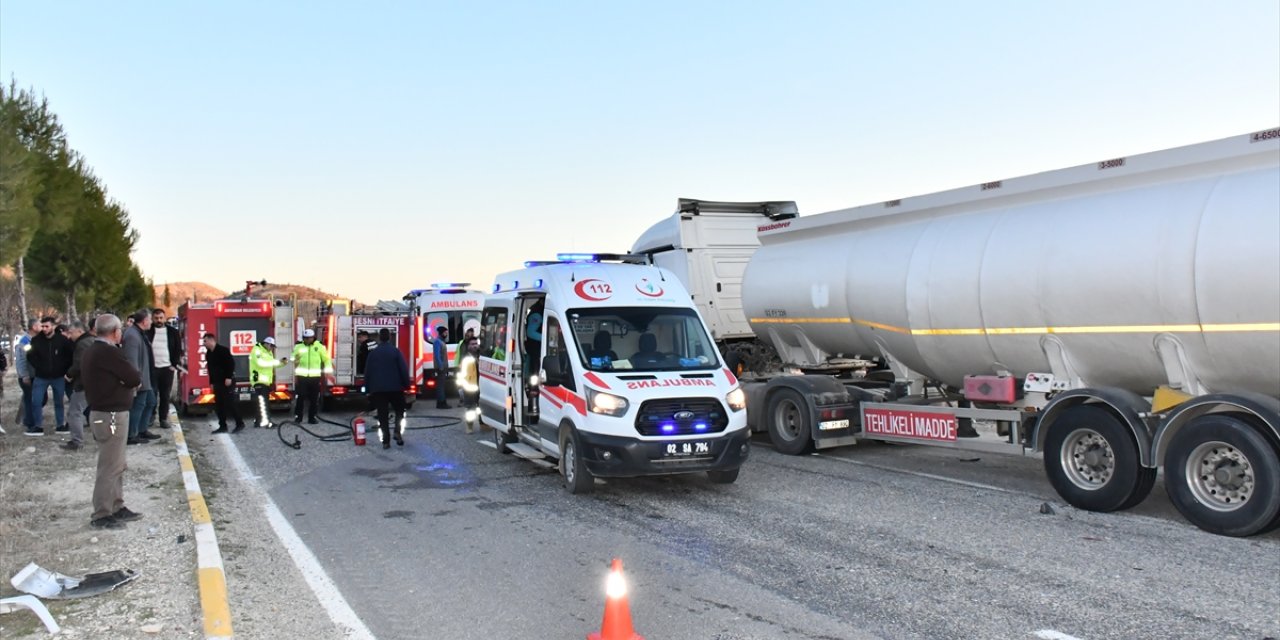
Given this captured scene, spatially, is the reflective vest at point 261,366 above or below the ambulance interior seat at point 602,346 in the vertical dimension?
below

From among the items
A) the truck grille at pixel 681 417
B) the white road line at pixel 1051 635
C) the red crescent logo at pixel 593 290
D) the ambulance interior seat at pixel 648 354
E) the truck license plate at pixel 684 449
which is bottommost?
the white road line at pixel 1051 635

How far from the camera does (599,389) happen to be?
865 centimetres

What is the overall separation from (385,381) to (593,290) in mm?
4319

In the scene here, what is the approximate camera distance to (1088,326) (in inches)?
323

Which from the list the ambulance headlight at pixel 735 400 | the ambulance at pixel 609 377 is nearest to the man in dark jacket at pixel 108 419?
the ambulance at pixel 609 377

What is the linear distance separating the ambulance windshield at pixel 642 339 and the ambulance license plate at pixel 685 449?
98 cm

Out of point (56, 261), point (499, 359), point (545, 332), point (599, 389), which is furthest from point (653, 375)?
point (56, 261)

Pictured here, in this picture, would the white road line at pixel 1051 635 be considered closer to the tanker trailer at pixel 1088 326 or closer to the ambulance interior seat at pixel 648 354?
the tanker trailer at pixel 1088 326

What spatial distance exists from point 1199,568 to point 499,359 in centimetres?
791

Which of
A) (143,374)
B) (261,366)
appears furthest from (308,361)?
(143,374)

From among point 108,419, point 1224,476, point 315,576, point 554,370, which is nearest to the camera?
point 315,576

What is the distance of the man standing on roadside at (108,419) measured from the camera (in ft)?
24.5

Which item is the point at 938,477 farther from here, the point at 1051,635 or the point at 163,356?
the point at 163,356

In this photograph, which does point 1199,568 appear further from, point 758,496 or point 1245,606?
point 758,496
